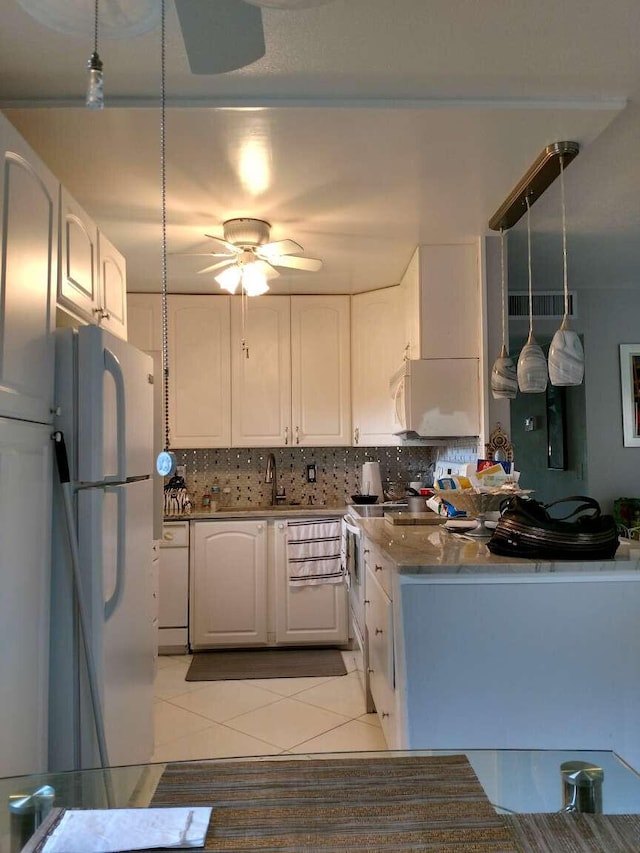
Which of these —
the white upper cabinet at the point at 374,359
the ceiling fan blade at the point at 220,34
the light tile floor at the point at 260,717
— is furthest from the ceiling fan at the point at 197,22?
the white upper cabinet at the point at 374,359

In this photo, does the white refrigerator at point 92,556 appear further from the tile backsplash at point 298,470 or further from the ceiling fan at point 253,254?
the tile backsplash at point 298,470

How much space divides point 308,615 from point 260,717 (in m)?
1.08

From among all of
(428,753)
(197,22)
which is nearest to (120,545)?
(428,753)

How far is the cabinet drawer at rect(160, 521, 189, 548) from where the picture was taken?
408 centimetres

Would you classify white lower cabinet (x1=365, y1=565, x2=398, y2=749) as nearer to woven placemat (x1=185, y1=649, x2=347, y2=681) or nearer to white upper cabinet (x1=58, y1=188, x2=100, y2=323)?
woven placemat (x1=185, y1=649, x2=347, y2=681)

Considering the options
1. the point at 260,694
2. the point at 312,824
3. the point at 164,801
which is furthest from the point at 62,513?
the point at 260,694

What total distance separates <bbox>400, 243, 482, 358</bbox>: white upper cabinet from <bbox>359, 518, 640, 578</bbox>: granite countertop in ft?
4.40

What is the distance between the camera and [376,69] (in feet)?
6.40

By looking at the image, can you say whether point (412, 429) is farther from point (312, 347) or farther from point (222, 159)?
point (222, 159)

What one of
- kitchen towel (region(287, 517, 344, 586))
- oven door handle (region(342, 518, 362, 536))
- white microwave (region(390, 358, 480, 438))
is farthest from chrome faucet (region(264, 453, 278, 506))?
white microwave (region(390, 358, 480, 438))

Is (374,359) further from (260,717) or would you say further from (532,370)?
(260,717)

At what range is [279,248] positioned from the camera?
10.3ft

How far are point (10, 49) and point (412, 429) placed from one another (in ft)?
7.96

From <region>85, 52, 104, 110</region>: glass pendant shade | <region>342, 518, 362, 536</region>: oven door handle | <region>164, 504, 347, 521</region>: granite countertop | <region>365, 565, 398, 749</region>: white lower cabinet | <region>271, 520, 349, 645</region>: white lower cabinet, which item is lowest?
<region>271, 520, 349, 645</region>: white lower cabinet
